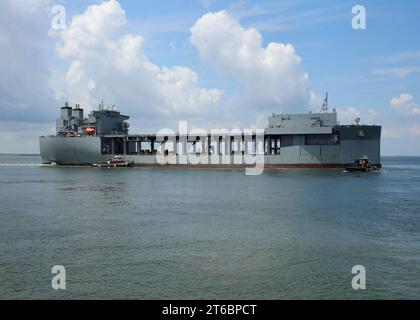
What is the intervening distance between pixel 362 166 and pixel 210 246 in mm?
60752

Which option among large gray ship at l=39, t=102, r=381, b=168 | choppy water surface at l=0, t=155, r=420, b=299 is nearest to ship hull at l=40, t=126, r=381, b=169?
large gray ship at l=39, t=102, r=381, b=168

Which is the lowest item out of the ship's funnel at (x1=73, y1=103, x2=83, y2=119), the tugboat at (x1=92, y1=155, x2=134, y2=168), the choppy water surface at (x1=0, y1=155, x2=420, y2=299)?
the choppy water surface at (x1=0, y1=155, x2=420, y2=299)

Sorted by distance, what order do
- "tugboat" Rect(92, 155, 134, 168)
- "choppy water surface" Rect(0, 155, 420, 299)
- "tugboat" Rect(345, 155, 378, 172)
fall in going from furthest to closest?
"tugboat" Rect(92, 155, 134, 168), "tugboat" Rect(345, 155, 378, 172), "choppy water surface" Rect(0, 155, 420, 299)

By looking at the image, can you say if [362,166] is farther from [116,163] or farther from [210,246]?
[210,246]

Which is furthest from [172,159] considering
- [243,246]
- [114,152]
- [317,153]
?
[243,246]

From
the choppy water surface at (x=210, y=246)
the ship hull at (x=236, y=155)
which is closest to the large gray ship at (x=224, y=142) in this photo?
the ship hull at (x=236, y=155)

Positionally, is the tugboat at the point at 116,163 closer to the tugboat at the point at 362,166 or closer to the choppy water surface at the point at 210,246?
the tugboat at the point at 362,166

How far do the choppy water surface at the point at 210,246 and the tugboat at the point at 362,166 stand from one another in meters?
34.2

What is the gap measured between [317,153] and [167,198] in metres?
42.9

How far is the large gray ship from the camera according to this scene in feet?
256

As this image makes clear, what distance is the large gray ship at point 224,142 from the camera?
77.9 m

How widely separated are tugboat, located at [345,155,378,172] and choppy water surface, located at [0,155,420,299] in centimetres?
3423

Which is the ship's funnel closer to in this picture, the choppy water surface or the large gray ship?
the large gray ship
